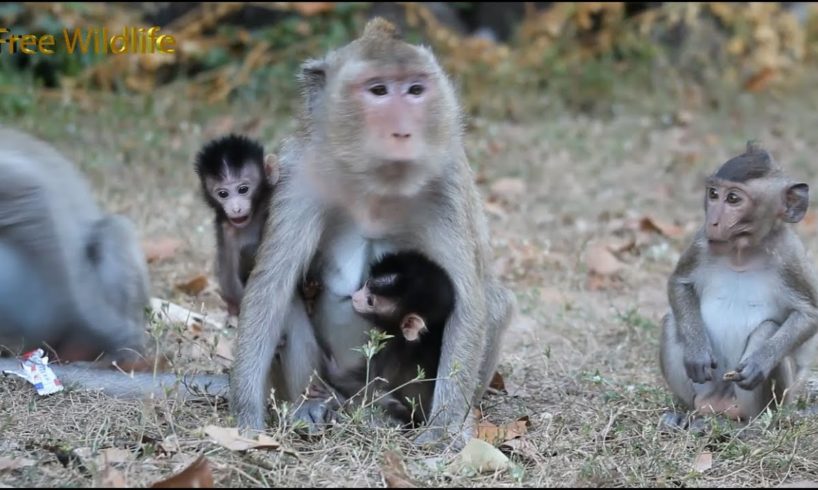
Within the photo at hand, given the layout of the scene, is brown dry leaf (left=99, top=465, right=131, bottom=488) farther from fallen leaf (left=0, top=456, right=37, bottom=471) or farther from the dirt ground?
fallen leaf (left=0, top=456, right=37, bottom=471)

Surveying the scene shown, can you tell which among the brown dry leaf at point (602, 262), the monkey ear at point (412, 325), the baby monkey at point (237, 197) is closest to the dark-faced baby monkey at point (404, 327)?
the monkey ear at point (412, 325)

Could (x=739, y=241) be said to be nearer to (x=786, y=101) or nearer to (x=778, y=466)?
(x=778, y=466)

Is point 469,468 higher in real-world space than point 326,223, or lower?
lower

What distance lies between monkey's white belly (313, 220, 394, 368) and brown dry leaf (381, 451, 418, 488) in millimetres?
798

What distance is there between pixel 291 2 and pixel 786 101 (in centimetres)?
466

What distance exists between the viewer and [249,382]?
14.2ft

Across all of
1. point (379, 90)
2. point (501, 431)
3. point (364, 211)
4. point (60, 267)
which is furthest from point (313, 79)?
point (60, 267)

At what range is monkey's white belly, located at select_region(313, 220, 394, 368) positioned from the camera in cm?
452

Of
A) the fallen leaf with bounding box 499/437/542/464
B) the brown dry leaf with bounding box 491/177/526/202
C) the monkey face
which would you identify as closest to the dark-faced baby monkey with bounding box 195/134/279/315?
the monkey face

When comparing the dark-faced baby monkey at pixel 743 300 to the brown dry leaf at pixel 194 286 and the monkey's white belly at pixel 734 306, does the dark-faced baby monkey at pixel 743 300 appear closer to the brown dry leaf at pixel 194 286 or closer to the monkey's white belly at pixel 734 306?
the monkey's white belly at pixel 734 306

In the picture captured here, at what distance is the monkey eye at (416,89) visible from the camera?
13.5 ft

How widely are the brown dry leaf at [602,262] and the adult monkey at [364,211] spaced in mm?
2679

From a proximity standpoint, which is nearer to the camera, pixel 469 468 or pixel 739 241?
pixel 469 468

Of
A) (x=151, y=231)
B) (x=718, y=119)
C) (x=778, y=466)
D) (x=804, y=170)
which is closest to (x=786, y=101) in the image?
(x=718, y=119)
